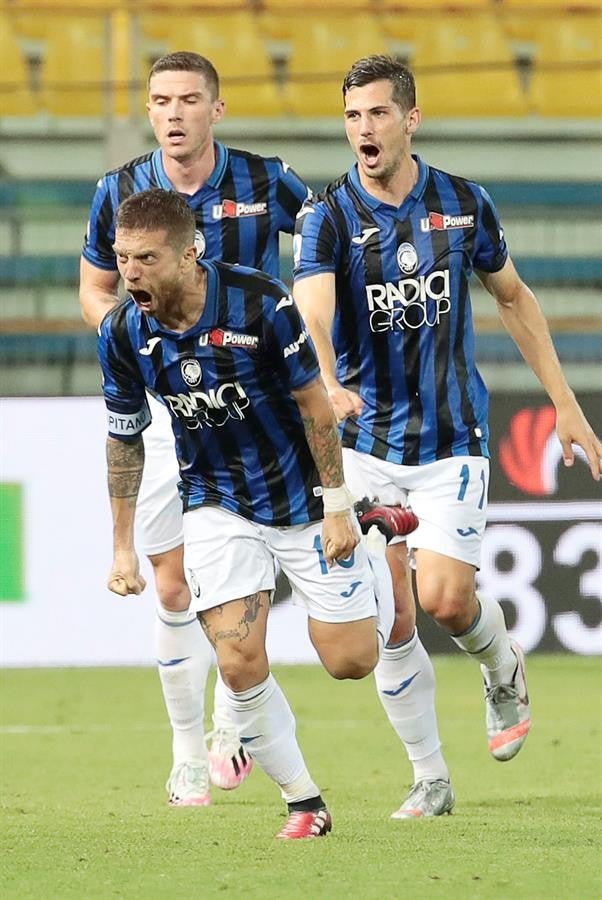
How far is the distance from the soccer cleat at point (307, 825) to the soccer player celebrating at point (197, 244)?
3.79 feet

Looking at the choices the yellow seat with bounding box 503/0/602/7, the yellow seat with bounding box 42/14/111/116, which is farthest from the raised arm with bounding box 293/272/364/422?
the yellow seat with bounding box 503/0/602/7

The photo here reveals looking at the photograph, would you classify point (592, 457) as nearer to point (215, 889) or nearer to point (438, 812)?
point (438, 812)

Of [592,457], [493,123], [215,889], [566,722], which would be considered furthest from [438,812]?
[493,123]

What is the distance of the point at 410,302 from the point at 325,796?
169 centimetres

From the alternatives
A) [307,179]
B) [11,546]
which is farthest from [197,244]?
[307,179]

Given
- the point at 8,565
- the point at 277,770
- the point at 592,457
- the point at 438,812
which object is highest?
the point at 592,457

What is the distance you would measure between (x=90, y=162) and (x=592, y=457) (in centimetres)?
747

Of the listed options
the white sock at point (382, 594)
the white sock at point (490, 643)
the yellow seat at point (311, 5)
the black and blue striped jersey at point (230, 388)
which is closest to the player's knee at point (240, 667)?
the black and blue striped jersey at point (230, 388)

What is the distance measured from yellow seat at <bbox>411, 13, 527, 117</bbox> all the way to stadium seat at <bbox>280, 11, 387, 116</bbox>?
1.32 feet

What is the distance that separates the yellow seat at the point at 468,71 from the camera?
1311 centimetres

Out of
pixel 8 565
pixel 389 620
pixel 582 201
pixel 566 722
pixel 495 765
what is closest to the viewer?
pixel 389 620

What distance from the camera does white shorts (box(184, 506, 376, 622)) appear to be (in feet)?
15.6

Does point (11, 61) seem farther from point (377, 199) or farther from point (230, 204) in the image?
point (377, 199)

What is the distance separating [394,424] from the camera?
18.0 feet
